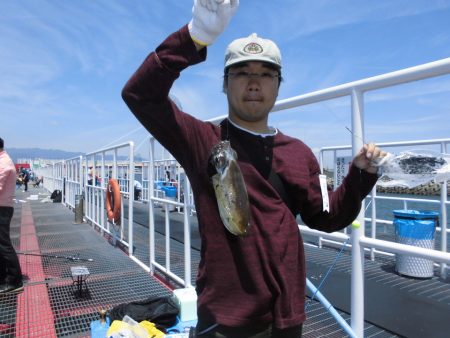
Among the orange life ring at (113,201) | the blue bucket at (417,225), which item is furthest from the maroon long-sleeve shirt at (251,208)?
the orange life ring at (113,201)

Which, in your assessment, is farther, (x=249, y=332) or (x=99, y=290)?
(x=99, y=290)

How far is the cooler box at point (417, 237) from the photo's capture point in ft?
15.4

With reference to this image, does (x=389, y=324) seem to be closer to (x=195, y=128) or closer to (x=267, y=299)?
(x=267, y=299)

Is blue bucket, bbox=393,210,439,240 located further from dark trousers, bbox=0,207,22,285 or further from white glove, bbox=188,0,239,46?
dark trousers, bbox=0,207,22,285

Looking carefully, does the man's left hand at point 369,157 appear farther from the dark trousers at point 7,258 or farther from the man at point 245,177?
the dark trousers at point 7,258

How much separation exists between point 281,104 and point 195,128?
3.22 feet

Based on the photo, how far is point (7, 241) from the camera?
4.27 m

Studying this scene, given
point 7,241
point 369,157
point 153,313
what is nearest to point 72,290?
point 7,241

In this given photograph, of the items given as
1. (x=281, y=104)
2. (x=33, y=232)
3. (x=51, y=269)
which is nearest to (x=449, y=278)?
(x=281, y=104)

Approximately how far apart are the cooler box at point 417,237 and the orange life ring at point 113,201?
13.8 ft

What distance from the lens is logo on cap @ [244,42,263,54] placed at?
55.1 inches

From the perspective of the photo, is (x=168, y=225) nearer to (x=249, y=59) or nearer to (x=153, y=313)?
(x=153, y=313)

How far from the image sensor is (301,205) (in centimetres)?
163

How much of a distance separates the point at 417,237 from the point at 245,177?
4.16 meters
